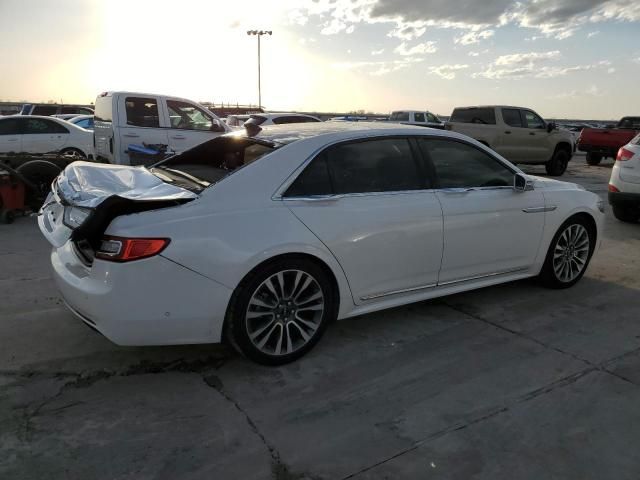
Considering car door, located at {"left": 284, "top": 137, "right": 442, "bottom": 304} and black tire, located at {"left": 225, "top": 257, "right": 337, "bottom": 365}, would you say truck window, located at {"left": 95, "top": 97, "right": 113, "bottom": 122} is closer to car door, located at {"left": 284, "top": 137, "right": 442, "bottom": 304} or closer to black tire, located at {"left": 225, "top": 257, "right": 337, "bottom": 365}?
car door, located at {"left": 284, "top": 137, "right": 442, "bottom": 304}

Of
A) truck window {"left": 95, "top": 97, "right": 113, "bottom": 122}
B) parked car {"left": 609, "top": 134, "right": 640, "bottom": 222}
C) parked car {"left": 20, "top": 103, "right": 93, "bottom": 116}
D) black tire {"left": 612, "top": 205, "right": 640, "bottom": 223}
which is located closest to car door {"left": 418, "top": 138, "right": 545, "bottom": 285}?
parked car {"left": 609, "top": 134, "right": 640, "bottom": 222}

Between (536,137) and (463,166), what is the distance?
12449mm

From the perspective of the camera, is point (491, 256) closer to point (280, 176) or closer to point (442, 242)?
point (442, 242)

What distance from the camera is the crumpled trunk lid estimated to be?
292 cm

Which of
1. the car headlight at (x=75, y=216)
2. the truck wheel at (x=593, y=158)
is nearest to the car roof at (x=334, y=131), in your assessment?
the car headlight at (x=75, y=216)

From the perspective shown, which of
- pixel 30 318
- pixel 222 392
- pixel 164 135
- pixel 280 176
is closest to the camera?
pixel 222 392

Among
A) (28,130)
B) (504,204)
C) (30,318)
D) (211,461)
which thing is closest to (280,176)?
(211,461)

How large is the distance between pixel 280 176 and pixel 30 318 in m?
2.36

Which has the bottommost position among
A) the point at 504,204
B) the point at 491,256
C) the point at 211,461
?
the point at 211,461

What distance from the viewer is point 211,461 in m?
2.50

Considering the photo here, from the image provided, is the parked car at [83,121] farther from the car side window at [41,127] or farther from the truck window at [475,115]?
the truck window at [475,115]

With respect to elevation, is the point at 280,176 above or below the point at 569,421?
above

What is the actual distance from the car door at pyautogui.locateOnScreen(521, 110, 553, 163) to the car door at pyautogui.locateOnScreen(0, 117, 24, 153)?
13474 millimetres

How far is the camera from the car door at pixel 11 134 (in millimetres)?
12211
